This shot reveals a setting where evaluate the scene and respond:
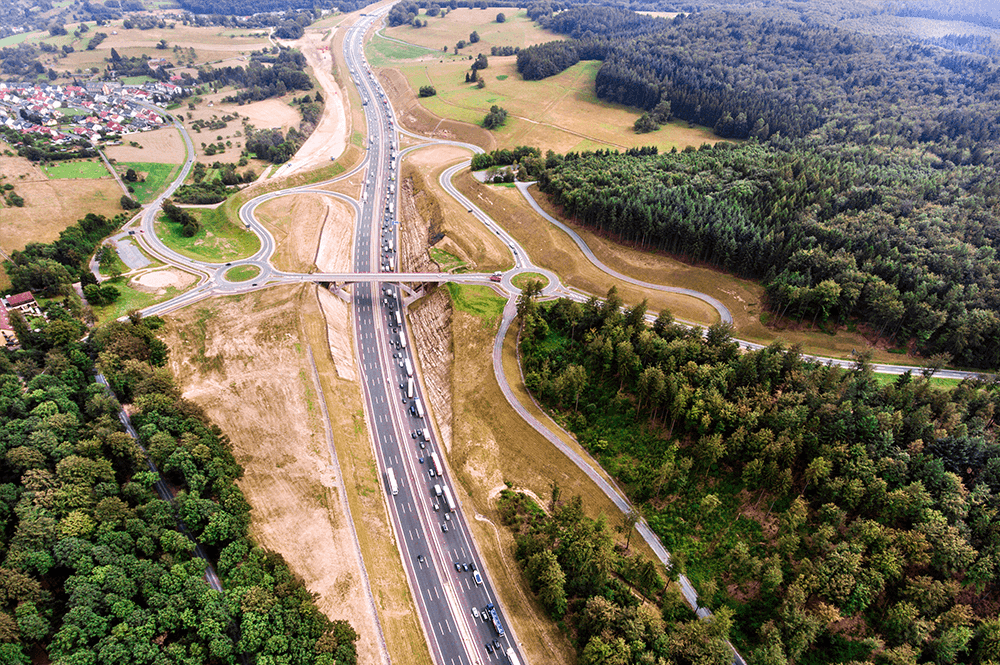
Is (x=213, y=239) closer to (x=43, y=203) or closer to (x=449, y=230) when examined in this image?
(x=43, y=203)

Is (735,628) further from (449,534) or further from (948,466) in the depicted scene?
(449,534)

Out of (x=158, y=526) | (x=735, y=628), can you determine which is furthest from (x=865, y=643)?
(x=158, y=526)

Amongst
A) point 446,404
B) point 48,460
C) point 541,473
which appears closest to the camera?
point 48,460

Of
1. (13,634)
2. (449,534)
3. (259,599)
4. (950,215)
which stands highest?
(950,215)

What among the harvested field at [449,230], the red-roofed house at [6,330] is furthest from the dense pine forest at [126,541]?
the harvested field at [449,230]

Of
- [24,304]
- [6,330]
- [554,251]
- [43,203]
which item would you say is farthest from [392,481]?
[43,203]

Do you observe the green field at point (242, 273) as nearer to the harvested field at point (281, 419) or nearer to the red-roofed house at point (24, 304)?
the harvested field at point (281, 419)

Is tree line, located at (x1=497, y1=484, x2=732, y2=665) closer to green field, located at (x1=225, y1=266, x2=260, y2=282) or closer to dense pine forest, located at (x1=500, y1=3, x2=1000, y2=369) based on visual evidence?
dense pine forest, located at (x1=500, y1=3, x2=1000, y2=369)
